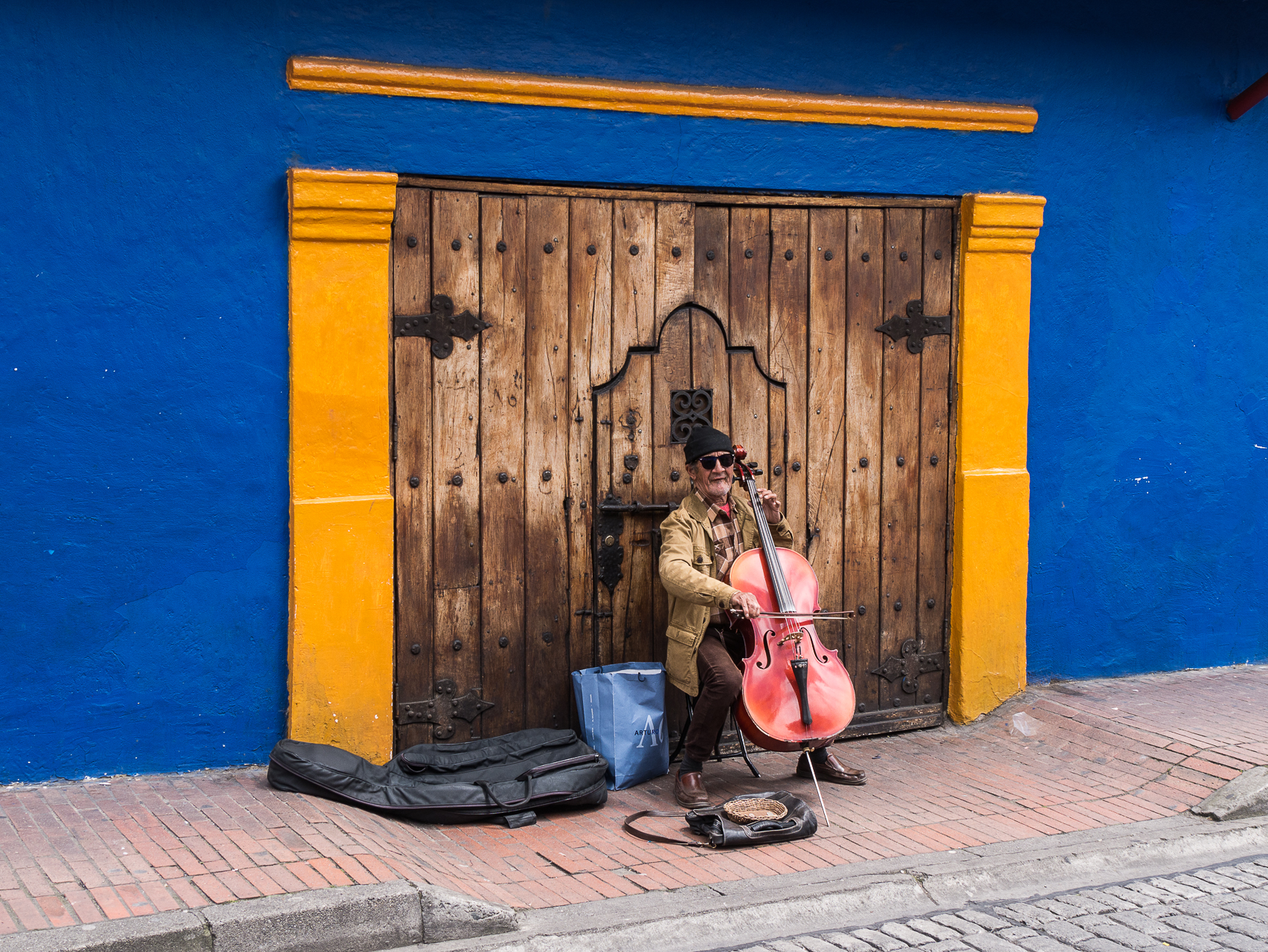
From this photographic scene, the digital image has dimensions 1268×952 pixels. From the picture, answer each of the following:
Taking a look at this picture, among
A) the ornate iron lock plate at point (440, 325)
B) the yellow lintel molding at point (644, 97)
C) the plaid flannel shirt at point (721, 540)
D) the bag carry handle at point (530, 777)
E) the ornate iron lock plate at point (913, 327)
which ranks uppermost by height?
the yellow lintel molding at point (644, 97)

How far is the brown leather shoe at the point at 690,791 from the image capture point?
15.6 feet

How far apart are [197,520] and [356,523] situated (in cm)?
59

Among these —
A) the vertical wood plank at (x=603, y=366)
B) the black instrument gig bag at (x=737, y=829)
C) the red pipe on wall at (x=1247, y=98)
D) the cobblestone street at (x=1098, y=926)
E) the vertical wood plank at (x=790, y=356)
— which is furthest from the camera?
the red pipe on wall at (x=1247, y=98)

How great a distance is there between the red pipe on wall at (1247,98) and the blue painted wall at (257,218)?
14.1 inches

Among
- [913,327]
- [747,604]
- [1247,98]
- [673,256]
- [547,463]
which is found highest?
[1247,98]

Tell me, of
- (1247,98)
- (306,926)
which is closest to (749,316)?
(1247,98)

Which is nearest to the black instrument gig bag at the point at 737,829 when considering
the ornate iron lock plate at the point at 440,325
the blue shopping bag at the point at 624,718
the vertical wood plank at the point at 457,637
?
the blue shopping bag at the point at 624,718

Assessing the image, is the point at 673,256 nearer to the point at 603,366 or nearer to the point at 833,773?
the point at 603,366

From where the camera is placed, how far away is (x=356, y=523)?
15.6 feet

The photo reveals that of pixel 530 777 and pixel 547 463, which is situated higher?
pixel 547 463

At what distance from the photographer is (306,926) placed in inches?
136

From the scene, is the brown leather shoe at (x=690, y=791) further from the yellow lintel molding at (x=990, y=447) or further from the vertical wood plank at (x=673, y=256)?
the vertical wood plank at (x=673, y=256)

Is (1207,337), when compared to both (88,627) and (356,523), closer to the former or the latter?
(356,523)

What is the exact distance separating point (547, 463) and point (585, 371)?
43 cm
